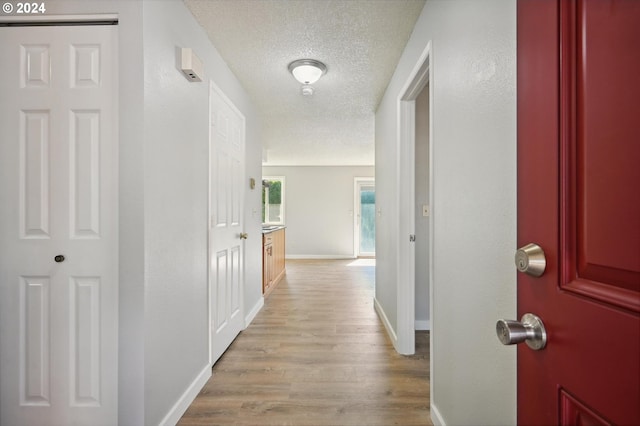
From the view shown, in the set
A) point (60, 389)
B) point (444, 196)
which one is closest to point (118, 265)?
point (60, 389)

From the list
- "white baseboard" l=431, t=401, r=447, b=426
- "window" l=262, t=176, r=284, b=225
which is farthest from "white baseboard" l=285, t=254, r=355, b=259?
"white baseboard" l=431, t=401, r=447, b=426

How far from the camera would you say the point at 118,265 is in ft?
4.71

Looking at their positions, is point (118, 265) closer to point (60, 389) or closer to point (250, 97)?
point (60, 389)

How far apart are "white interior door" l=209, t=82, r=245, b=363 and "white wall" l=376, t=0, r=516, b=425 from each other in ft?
4.92

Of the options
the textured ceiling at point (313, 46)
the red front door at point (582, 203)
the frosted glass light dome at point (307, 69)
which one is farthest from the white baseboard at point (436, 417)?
the frosted glass light dome at point (307, 69)

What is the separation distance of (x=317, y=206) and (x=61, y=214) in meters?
A: 6.76

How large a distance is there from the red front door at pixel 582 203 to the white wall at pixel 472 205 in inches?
15.9

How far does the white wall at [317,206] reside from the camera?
8.10 m

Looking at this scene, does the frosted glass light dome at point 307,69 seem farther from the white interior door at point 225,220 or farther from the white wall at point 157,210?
the white wall at point 157,210

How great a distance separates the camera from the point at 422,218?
10.0 ft

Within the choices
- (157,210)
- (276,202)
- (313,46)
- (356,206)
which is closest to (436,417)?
(157,210)

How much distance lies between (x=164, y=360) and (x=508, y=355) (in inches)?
60.6

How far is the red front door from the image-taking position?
0.41 m

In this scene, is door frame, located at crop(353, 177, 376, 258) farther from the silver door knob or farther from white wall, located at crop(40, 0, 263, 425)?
the silver door knob
